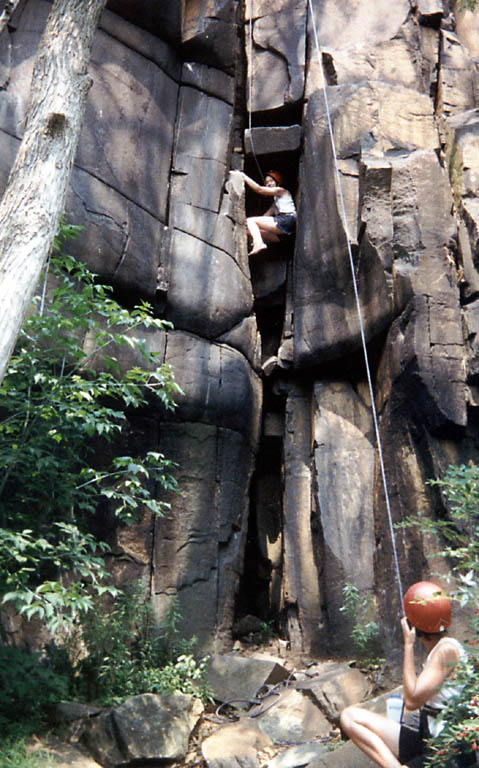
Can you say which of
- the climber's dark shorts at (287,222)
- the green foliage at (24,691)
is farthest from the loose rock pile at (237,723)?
the climber's dark shorts at (287,222)

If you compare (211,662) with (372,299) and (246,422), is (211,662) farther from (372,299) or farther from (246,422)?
(372,299)

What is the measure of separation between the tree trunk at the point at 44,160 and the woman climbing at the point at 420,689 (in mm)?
2965

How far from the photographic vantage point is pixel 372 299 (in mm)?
8266

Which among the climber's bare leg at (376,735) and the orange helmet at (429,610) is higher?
the orange helmet at (429,610)

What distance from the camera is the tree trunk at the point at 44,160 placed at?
4.89 meters

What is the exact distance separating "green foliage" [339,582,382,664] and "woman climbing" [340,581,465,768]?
277 centimetres

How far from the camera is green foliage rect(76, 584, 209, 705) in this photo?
6152 millimetres

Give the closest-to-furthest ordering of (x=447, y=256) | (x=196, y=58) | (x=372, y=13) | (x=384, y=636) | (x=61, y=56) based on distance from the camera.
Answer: (x=61, y=56) < (x=384, y=636) < (x=447, y=256) < (x=196, y=58) < (x=372, y=13)

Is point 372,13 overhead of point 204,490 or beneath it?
overhead

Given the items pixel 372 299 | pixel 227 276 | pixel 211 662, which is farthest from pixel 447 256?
pixel 211 662

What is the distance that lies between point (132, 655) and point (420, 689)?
3.84 m

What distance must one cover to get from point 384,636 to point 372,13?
8.89 metres

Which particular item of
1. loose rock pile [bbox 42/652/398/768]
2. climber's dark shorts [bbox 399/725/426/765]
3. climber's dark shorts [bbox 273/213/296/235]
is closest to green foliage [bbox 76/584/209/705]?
loose rock pile [bbox 42/652/398/768]

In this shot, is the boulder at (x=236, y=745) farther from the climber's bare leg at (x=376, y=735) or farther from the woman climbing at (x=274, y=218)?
the woman climbing at (x=274, y=218)
